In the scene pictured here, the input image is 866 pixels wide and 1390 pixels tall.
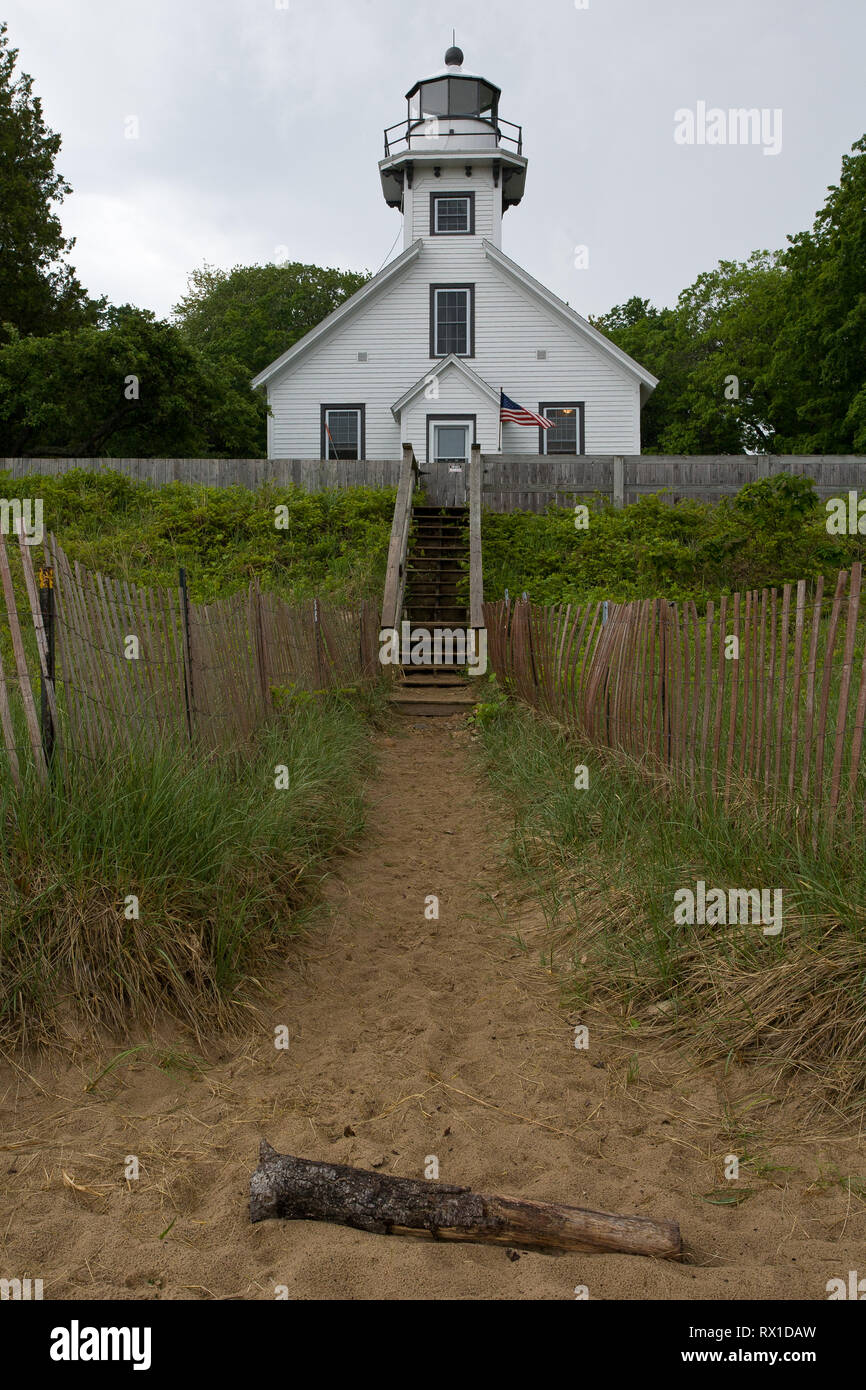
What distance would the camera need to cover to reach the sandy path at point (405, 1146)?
2666mm

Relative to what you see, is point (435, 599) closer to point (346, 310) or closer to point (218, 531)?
point (218, 531)

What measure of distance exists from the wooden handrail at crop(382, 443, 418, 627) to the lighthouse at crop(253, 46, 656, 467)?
6019 mm

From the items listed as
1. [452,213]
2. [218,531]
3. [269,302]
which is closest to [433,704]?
[218,531]

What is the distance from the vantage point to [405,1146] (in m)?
3.37

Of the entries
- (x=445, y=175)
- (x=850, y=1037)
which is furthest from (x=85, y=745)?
(x=445, y=175)

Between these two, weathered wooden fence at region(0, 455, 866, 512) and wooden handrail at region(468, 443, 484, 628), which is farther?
weathered wooden fence at region(0, 455, 866, 512)

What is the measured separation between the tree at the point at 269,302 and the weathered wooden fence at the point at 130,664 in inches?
1629

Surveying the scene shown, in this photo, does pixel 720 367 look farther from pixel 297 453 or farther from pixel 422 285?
pixel 297 453

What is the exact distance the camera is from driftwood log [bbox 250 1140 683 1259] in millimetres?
2752

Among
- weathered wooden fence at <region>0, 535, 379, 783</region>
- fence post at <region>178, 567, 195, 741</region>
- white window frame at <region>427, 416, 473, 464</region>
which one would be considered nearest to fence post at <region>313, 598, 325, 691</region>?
weathered wooden fence at <region>0, 535, 379, 783</region>

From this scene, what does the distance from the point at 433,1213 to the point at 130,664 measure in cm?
324

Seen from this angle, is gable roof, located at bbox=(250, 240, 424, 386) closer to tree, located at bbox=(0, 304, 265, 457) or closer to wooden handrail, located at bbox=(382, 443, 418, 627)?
tree, located at bbox=(0, 304, 265, 457)

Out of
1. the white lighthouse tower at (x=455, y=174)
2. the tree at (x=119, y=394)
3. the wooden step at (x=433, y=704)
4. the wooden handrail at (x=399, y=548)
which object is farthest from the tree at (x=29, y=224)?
the wooden step at (x=433, y=704)
